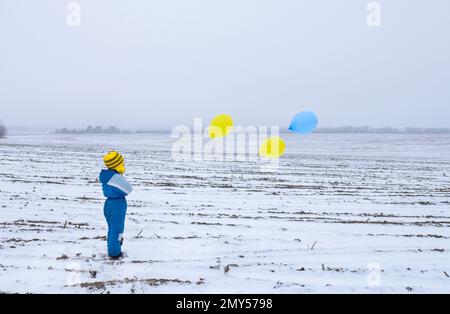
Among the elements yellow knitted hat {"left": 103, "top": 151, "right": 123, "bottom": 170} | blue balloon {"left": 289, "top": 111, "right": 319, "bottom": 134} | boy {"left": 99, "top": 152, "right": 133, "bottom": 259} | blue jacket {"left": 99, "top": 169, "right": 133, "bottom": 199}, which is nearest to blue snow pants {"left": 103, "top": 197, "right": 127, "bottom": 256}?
boy {"left": 99, "top": 152, "right": 133, "bottom": 259}

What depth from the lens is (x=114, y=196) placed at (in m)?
5.18

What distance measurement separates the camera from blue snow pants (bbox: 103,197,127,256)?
518 cm

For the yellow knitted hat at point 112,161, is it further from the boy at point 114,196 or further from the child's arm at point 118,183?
the child's arm at point 118,183

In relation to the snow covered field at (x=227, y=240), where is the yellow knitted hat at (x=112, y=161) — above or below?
above

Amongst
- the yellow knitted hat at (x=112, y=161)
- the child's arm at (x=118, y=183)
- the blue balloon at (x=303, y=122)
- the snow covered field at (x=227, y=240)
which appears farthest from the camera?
the blue balloon at (x=303, y=122)

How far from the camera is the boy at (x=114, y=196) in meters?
5.12

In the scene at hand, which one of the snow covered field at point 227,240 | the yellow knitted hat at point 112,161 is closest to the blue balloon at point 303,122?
the snow covered field at point 227,240

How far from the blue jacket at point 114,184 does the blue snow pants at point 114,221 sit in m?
0.11

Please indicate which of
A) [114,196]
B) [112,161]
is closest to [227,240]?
[114,196]

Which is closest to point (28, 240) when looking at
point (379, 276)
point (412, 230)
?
point (379, 276)

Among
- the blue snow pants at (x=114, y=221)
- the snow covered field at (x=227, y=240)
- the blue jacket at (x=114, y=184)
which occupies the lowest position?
the snow covered field at (x=227, y=240)

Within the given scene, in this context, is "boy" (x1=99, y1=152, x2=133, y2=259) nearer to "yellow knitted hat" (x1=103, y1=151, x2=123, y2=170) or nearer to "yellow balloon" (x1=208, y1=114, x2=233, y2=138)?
"yellow knitted hat" (x1=103, y1=151, x2=123, y2=170)
